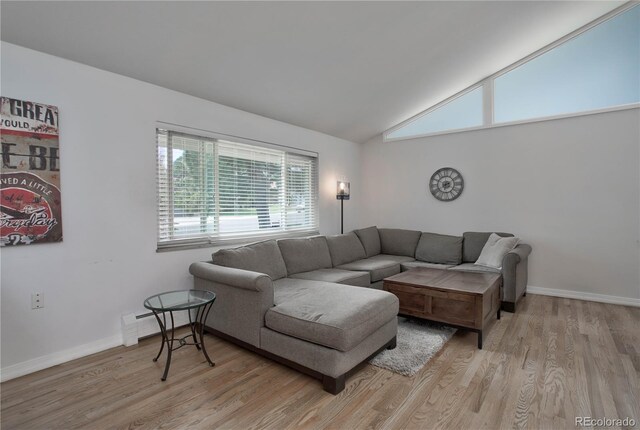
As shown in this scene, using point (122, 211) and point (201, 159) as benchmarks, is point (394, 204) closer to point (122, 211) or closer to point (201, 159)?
point (201, 159)

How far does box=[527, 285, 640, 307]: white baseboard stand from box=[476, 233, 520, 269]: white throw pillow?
0.81 m

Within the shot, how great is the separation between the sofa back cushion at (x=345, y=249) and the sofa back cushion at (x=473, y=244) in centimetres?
138

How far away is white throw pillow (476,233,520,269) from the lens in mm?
3828

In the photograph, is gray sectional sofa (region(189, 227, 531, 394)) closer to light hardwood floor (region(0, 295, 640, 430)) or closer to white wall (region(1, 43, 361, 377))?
light hardwood floor (region(0, 295, 640, 430))

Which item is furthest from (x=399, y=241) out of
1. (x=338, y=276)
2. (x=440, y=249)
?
(x=338, y=276)

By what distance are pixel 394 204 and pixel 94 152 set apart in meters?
4.26

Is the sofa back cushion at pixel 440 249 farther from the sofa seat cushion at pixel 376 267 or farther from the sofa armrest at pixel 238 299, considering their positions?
the sofa armrest at pixel 238 299

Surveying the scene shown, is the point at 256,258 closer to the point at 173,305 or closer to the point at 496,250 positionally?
the point at 173,305

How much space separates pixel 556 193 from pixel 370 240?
8.24ft

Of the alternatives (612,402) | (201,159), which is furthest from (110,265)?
(612,402)

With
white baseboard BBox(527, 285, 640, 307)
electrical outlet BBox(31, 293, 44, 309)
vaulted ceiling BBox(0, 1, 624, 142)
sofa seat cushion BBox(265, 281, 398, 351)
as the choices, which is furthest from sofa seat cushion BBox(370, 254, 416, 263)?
electrical outlet BBox(31, 293, 44, 309)

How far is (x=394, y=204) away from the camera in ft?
18.0

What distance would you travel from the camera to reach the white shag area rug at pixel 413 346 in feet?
7.80

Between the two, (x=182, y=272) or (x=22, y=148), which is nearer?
(x=22, y=148)
